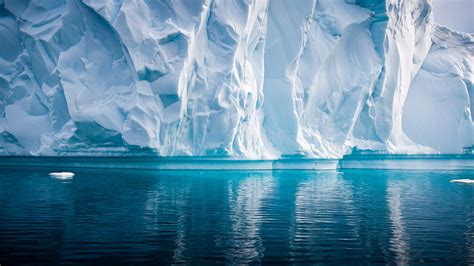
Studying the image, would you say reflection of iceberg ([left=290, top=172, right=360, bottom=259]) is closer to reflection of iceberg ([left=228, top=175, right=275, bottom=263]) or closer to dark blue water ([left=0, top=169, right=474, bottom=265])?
dark blue water ([left=0, top=169, right=474, bottom=265])

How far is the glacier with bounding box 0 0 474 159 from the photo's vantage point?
20422mm

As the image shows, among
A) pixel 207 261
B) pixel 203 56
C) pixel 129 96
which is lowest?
pixel 207 261

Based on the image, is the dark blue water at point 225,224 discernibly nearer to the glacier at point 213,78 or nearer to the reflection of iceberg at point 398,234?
the reflection of iceberg at point 398,234

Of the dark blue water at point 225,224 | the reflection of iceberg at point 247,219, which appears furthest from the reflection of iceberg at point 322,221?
the reflection of iceberg at point 247,219

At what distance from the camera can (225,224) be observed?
971 centimetres

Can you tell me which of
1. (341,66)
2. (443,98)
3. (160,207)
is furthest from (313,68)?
(160,207)

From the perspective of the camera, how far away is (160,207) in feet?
38.0

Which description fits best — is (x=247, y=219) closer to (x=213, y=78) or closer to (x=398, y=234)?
(x=398, y=234)

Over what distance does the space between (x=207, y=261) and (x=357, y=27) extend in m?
22.7

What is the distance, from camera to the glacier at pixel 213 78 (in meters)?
20.4

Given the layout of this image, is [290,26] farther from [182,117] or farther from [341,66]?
[182,117]

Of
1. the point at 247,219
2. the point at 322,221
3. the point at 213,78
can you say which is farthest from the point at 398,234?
the point at 213,78

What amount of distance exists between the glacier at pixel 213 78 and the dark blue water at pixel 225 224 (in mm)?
4736

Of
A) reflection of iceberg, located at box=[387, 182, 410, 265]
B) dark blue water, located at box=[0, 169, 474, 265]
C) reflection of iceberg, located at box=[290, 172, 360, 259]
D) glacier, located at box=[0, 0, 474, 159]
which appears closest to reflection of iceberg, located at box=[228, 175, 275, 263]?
dark blue water, located at box=[0, 169, 474, 265]
